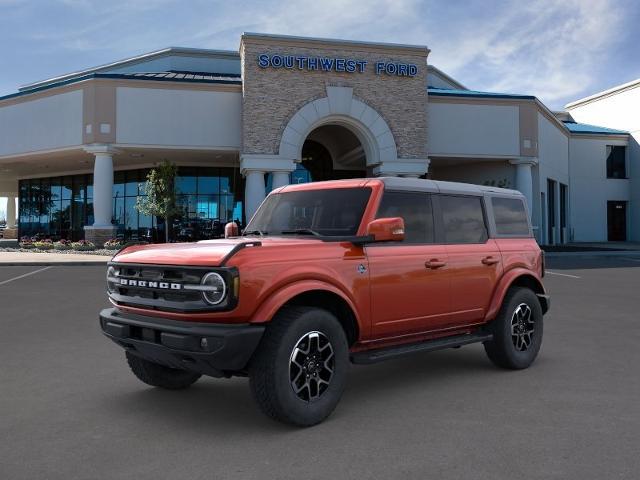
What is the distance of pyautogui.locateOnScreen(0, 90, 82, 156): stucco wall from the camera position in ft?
93.6

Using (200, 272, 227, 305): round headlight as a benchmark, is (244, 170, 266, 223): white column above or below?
above

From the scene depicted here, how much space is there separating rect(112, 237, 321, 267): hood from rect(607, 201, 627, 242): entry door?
4398 centimetres

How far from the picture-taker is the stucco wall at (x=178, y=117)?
27703 millimetres

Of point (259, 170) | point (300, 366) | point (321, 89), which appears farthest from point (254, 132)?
point (300, 366)

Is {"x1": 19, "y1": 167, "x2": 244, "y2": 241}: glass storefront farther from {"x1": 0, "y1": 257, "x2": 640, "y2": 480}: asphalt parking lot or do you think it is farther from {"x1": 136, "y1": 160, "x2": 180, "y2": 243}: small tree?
{"x1": 0, "y1": 257, "x2": 640, "y2": 480}: asphalt parking lot

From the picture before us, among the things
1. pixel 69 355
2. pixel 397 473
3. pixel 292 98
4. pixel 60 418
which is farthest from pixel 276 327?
pixel 292 98

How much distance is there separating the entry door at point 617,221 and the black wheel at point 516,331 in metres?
41.3

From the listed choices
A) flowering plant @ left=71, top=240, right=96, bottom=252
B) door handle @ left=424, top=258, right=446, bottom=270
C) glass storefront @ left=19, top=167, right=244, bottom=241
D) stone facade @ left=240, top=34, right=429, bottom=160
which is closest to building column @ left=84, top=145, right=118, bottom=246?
flowering plant @ left=71, top=240, right=96, bottom=252

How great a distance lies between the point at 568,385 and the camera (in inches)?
213

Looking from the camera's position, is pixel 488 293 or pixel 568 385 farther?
pixel 488 293

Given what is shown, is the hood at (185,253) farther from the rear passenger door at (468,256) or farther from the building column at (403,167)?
the building column at (403,167)

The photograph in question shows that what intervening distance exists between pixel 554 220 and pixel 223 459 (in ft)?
126

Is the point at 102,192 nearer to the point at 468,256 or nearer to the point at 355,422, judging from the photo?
the point at 468,256

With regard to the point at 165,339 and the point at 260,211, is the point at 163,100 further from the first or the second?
the point at 165,339
